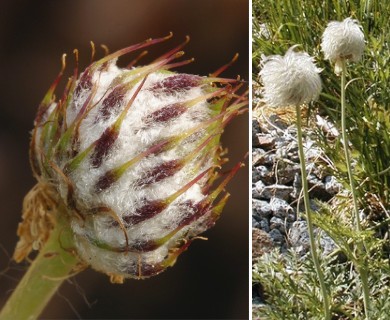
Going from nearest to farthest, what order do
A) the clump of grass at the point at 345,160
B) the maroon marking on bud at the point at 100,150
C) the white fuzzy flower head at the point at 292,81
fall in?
the maroon marking on bud at the point at 100,150 < the white fuzzy flower head at the point at 292,81 < the clump of grass at the point at 345,160

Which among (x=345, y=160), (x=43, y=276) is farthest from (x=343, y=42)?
(x=43, y=276)

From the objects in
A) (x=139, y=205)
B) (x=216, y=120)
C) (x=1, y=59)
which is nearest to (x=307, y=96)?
(x=216, y=120)

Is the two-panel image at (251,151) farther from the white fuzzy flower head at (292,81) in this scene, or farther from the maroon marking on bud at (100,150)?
the maroon marking on bud at (100,150)

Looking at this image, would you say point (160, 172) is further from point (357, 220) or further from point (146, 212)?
point (357, 220)

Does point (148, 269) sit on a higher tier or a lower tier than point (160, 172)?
lower

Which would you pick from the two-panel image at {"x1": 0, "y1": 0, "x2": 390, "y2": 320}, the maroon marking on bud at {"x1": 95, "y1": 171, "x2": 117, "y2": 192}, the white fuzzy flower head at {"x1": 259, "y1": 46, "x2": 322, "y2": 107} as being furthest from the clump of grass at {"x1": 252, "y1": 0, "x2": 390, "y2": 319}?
the maroon marking on bud at {"x1": 95, "y1": 171, "x2": 117, "y2": 192}

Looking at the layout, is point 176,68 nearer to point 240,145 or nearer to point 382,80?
point 240,145

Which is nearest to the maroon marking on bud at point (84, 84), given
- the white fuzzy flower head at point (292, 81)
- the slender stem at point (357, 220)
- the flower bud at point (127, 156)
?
the flower bud at point (127, 156)
